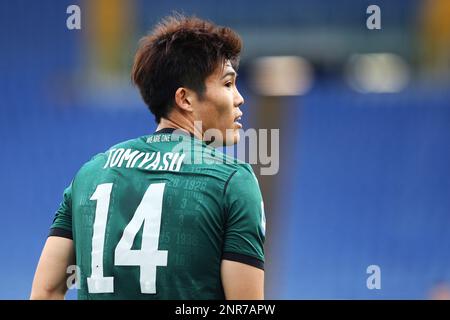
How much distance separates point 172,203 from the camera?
5.93ft

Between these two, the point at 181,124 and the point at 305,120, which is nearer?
the point at 181,124

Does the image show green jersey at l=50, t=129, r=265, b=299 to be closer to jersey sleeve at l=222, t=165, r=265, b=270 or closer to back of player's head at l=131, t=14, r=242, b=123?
jersey sleeve at l=222, t=165, r=265, b=270

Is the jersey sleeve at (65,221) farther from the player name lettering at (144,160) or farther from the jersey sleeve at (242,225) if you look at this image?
the jersey sleeve at (242,225)

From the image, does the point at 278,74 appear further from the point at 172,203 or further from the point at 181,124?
the point at 172,203

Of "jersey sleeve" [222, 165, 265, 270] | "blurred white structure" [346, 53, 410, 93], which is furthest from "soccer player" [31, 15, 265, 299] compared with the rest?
"blurred white structure" [346, 53, 410, 93]

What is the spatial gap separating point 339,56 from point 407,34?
945 millimetres

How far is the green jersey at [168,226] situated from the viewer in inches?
70.1

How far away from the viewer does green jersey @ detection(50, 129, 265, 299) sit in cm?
178

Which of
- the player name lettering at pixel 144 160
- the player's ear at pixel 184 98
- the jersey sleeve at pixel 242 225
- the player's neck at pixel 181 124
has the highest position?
the player's ear at pixel 184 98

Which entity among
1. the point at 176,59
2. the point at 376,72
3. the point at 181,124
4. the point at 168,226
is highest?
the point at 376,72

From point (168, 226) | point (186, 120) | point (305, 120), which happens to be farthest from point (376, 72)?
point (168, 226)

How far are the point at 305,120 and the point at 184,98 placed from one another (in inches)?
255

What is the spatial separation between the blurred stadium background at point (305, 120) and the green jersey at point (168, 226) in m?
5.70

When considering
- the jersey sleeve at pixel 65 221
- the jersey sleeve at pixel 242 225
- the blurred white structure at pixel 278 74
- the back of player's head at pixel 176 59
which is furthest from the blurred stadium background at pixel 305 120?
the jersey sleeve at pixel 242 225
